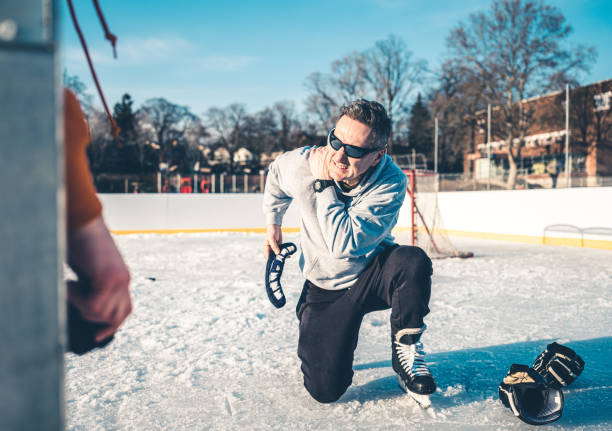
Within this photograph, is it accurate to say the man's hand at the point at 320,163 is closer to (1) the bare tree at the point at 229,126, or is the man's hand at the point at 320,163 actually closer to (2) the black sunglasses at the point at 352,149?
(2) the black sunglasses at the point at 352,149

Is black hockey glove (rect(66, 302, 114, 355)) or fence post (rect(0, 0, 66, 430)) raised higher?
fence post (rect(0, 0, 66, 430))

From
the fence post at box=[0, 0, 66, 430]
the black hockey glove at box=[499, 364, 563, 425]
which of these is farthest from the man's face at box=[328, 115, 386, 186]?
the fence post at box=[0, 0, 66, 430]

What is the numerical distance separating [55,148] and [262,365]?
232 centimetres

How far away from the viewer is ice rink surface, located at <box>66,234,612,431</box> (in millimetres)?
1966

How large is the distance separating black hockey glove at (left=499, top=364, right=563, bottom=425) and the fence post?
1.88 m

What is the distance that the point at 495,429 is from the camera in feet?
6.09

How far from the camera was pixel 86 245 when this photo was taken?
2.50 ft

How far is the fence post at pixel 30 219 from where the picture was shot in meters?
0.50

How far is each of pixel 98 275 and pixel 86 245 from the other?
58mm

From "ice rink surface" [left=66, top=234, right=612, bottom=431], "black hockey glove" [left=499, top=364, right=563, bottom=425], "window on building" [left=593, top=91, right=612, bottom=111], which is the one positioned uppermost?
"window on building" [left=593, top=91, right=612, bottom=111]

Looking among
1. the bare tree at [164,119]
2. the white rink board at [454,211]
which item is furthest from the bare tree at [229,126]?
the white rink board at [454,211]

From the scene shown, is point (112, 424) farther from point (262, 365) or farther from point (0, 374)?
point (0, 374)

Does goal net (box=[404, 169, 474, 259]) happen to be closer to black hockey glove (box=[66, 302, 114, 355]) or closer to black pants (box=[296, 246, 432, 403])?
black pants (box=[296, 246, 432, 403])

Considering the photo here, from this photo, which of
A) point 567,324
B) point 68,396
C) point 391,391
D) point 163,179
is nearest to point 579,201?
point 567,324
